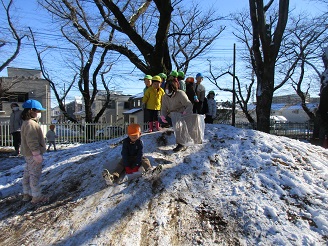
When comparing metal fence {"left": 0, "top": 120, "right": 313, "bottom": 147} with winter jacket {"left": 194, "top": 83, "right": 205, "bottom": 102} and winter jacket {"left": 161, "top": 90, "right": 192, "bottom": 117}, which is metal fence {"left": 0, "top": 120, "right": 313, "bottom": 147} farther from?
winter jacket {"left": 161, "top": 90, "right": 192, "bottom": 117}

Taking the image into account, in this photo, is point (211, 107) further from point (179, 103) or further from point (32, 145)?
point (32, 145)

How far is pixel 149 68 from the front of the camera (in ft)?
39.6

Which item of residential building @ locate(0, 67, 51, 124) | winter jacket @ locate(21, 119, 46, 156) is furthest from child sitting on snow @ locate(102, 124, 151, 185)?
residential building @ locate(0, 67, 51, 124)

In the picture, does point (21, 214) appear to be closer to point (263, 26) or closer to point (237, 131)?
point (237, 131)

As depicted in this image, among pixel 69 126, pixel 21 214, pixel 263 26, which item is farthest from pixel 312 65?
pixel 21 214

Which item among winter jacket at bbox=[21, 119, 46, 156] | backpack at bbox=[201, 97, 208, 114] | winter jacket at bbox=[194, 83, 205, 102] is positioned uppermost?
winter jacket at bbox=[194, 83, 205, 102]

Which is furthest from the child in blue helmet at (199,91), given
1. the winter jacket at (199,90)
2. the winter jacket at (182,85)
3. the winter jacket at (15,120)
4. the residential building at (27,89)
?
the residential building at (27,89)

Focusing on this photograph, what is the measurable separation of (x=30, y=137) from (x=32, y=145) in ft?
0.42

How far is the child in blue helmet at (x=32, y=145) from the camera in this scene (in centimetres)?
408

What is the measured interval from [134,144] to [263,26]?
288 inches

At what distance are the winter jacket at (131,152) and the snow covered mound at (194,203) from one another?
1.16 ft

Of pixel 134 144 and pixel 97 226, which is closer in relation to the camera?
pixel 97 226

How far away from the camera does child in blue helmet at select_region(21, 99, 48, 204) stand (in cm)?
408

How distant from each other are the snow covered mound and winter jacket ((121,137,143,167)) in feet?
1.16
